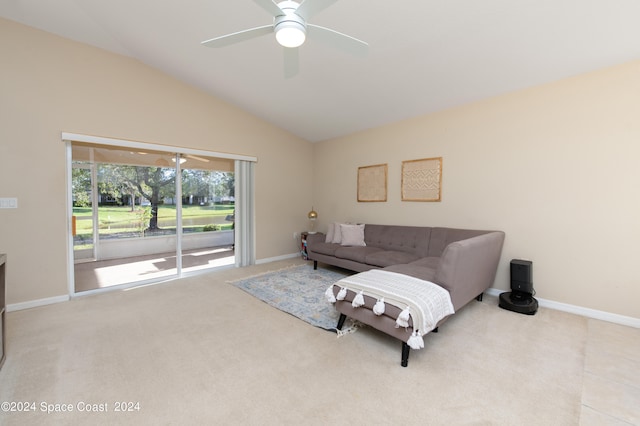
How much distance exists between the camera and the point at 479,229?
11.9ft

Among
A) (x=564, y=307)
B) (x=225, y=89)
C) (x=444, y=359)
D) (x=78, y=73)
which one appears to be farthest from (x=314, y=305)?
(x=78, y=73)

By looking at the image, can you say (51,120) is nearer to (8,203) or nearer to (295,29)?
(8,203)

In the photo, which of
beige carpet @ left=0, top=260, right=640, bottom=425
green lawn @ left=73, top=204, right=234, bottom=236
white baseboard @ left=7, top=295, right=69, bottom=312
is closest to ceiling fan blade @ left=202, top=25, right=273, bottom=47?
beige carpet @ left=0, top=260, right=640, bottom=425

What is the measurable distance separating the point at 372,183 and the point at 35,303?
498 cm

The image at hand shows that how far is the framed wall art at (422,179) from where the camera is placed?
4.04 meters

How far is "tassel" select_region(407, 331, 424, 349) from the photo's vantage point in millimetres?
1929

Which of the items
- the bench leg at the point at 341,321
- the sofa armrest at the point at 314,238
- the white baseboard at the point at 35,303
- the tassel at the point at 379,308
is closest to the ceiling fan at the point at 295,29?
the tassel at the point at 379,308

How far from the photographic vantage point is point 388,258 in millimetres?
3701

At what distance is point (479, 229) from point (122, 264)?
18.1 ft

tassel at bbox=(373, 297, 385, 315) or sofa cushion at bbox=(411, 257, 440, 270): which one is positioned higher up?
sofa cushion at bbox=(411, 257, 440, 270)

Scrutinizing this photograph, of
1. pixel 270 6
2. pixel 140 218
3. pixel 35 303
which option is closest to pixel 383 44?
pixel 270 6

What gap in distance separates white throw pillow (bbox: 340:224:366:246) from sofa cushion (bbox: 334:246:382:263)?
0.73 feet

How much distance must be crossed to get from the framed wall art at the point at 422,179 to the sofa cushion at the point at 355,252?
1086 mm

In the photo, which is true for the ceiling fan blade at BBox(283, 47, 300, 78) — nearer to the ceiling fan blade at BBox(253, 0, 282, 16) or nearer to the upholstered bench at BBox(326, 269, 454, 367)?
the ceiling fan blade at BBox(253, 0, 282, 16)
